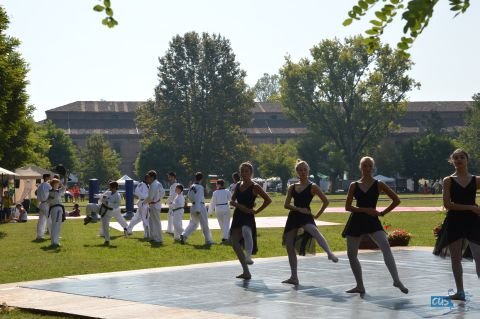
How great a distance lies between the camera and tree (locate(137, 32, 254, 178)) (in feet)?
318

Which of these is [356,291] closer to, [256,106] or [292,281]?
[292,281]

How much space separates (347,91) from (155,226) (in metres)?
70.6

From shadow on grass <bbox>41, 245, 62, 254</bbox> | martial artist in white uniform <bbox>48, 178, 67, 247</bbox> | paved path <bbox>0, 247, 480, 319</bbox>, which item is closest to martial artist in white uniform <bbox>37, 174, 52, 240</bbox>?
martial artist in white uniform <bbox>48, 178, 67, 247</bbox>

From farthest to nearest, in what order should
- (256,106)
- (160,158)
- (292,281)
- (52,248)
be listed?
(256,106) → (160,158) → (52,248) → (292,281)

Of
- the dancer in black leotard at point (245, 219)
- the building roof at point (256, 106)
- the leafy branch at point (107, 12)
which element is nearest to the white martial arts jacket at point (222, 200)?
the dancer in black leotard at point (245, 219)

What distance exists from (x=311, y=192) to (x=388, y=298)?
1983 mm

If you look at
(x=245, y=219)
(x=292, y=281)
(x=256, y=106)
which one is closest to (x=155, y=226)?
(x=245, y=219)

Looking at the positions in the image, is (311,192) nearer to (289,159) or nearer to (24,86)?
(24,86)

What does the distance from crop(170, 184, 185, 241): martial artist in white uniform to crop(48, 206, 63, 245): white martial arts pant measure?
122 inches

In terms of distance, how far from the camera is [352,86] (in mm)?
93000

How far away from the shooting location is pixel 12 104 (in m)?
42.1

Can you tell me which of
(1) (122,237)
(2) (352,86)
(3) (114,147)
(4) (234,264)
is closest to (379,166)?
(2) (352,86)
